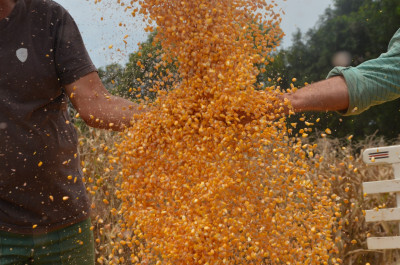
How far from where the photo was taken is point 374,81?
1812mm

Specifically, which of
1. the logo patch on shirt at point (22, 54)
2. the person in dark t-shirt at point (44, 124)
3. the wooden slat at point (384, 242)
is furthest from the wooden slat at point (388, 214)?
the logo patch on shirt at point (22, 54)

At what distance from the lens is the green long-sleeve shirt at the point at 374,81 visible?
1809 mm

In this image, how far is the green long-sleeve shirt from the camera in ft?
5.93

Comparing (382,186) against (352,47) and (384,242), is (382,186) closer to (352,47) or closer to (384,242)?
(384,242)

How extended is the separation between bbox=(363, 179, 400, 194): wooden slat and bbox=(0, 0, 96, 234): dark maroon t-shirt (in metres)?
3.11

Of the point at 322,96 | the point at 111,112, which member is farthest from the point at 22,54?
the point at 322,96

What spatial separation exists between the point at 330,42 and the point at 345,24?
2.34 feet

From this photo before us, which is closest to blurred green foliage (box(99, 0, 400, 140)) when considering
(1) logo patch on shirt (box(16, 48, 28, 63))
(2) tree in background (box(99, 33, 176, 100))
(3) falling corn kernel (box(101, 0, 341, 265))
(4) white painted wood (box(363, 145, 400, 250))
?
(4) white painted wood (box(363, 145, 400, 250))

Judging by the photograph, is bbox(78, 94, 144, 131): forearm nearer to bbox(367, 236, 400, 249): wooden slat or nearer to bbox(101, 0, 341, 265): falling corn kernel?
bbox(101, 0, 341, 265): falling corn kernel

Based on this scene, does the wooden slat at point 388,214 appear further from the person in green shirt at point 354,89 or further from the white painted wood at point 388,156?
the person in green shirt at point 354,89

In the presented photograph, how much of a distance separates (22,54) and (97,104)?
336 mm

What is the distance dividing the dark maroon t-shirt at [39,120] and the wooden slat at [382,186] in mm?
3107

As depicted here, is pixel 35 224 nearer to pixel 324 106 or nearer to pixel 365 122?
pixel 324 106

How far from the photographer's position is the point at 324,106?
71.7 inches
